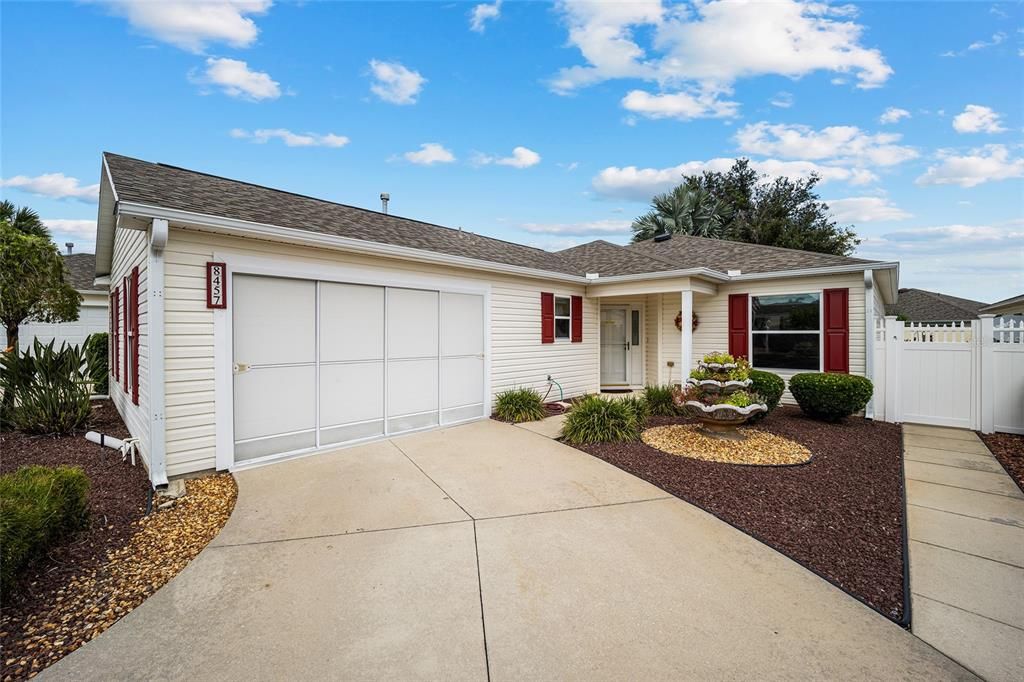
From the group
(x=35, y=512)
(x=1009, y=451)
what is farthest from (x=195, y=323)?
(x=1009, y=451)

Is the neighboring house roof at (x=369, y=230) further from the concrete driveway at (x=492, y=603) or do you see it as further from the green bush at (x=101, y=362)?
the concrete driveway at (x=492, y=603)

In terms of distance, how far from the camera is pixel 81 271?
1524cm

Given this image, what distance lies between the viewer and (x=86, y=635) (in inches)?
90.8

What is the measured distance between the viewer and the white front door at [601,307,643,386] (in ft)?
37.9

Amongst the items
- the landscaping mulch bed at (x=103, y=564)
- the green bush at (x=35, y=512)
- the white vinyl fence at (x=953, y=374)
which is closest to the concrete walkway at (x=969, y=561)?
the white vinyl fence at (x=953, y=374)

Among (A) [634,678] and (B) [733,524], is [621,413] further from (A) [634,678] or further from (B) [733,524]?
(A) [634,678]

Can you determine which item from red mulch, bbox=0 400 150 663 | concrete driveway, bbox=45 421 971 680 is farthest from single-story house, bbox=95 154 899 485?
concrete driveway, bbox=45 421 971 680

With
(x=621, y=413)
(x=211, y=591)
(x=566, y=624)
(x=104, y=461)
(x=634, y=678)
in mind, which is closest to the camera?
(x=634, y=678)

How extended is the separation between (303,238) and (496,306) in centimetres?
370

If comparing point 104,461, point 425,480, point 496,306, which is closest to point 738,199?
point 496,306

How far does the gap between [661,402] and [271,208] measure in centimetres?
728

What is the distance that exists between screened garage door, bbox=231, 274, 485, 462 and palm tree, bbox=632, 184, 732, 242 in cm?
1887

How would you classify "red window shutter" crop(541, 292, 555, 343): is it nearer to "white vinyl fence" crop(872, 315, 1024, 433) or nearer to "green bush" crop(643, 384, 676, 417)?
"green bush" crop(643, 384, 676, 417)

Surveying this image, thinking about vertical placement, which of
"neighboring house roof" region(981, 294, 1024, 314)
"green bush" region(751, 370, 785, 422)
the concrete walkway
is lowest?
the concrete walkway
